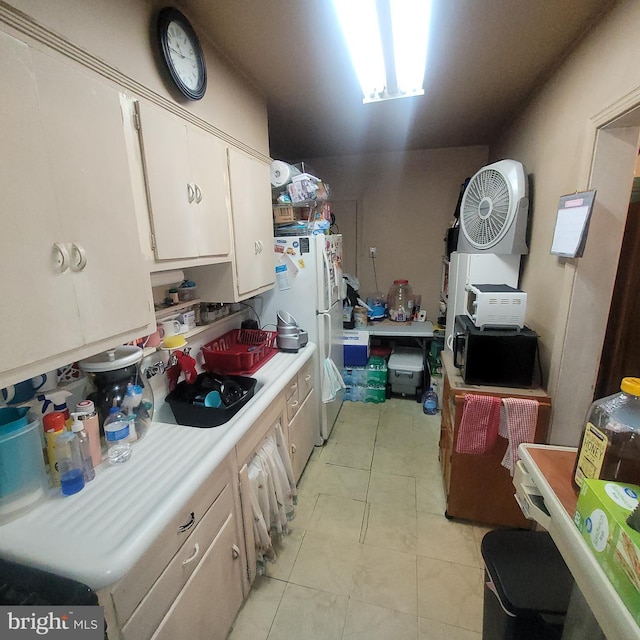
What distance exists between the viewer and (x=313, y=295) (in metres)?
2.21

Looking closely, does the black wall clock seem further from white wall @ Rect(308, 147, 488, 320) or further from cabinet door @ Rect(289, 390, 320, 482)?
white wall @ Rect(308, 147, 488, 320)

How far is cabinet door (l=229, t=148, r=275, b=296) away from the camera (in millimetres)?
1674

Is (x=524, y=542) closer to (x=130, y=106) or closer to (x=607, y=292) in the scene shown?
(x=607, y=292)

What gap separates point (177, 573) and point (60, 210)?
106cm

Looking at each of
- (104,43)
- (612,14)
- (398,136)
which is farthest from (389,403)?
(104,43)

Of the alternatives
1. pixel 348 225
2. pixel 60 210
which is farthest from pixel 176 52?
pixel 348 225

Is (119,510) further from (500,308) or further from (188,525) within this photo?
(500,308)

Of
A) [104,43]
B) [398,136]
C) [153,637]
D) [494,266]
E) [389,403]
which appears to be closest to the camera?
[153,637]

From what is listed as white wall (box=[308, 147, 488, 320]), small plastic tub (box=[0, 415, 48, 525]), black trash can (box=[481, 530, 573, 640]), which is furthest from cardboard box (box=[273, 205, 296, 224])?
black trash can (box=[481, 530, 573, 640])

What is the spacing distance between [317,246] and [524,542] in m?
1.75

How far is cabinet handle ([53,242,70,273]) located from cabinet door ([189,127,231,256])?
0.59 m

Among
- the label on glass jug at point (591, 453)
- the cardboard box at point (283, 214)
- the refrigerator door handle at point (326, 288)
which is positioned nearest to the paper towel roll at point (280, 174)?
the cardboard box at point (283, 214)

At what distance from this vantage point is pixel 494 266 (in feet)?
6.77

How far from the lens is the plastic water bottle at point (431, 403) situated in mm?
2934
